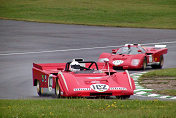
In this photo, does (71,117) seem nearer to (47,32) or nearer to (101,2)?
(47,32)

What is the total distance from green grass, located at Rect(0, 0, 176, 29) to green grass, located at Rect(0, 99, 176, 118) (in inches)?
1596

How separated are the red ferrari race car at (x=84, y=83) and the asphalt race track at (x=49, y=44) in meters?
1.54

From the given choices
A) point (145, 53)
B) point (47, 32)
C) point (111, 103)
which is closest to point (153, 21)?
point (47, 32)

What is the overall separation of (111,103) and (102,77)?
3.59 m

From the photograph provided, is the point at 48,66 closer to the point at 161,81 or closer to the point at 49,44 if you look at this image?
the point at 161,81

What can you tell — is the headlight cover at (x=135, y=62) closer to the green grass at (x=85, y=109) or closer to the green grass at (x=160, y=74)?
the green grass at (x=160, y=74)

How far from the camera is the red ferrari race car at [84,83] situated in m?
16.5

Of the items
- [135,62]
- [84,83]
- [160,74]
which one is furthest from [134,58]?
[84,83]

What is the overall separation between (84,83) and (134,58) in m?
11.9

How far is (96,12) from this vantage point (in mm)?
62969

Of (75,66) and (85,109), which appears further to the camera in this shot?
A: (75,66)

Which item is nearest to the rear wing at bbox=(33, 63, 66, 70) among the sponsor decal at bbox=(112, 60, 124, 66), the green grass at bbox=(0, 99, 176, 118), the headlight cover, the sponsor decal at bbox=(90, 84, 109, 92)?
the sponsor decal at bbox=(90, 84, 109, 92)

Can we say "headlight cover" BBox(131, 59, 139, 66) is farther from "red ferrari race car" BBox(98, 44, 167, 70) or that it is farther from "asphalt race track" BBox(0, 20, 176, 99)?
"asphalt race track" BBox(0, 20, 176, 99)

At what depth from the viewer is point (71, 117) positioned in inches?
453
